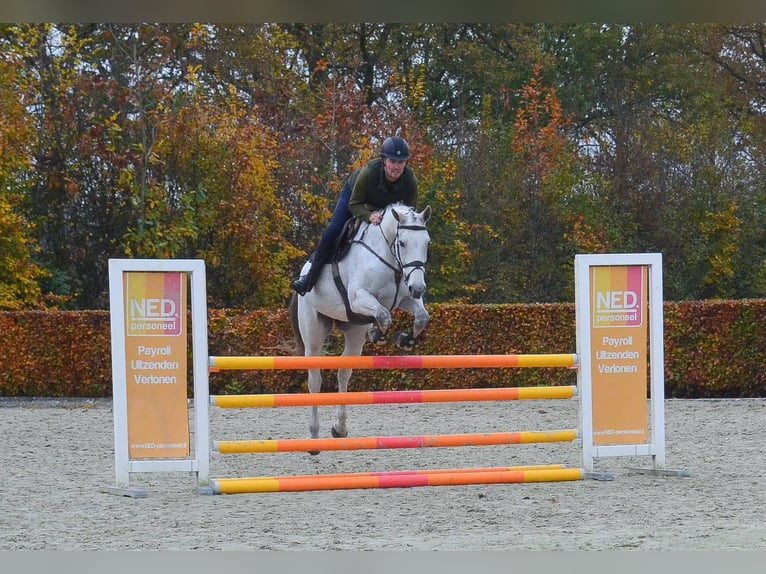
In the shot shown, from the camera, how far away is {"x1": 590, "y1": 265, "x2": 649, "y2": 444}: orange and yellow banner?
6.81 meters

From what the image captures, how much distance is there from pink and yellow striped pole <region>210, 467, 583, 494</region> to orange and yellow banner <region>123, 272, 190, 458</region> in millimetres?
420

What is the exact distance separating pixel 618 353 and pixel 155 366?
3.01 meters

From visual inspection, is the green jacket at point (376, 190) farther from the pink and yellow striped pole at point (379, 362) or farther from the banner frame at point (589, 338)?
the banner frame at point (589, 338)

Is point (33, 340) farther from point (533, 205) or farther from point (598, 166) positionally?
point (598, 166)

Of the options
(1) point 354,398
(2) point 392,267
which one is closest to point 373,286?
(2) point 392,267

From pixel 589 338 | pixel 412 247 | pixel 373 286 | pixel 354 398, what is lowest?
pixel 354 398

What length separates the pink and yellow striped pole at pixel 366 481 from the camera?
6.14m

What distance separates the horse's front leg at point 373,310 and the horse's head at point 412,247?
304 mm

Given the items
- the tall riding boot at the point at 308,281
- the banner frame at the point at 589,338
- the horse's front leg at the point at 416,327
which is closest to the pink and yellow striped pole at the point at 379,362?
the horse's front leg at the point at 416,327

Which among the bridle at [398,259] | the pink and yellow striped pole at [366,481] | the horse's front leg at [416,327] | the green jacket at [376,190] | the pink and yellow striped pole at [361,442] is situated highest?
the green jacket at [376,190]

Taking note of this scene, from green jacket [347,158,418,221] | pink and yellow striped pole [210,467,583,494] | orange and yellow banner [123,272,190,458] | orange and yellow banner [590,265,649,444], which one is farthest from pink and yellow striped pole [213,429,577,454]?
green jacket [347,158,418,221]

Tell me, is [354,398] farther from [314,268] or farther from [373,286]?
[314,268]

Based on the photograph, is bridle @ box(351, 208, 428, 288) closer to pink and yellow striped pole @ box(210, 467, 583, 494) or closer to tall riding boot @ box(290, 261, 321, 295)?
tall riding boot @ box(290, 261, 321, 295)

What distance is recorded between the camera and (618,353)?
22.5 feet
